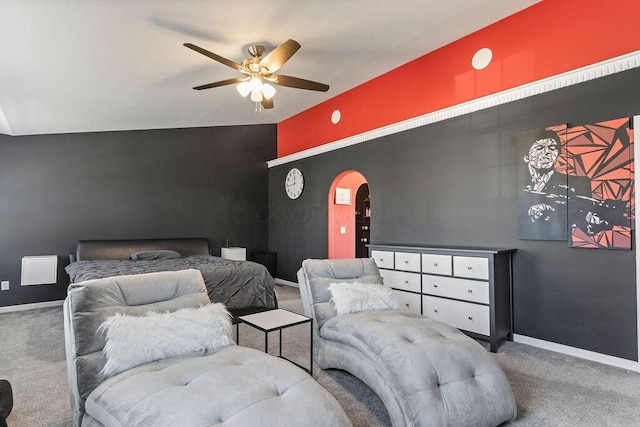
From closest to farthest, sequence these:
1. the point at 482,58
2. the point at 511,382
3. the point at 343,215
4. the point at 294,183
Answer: the point at 511,382 → the point at 482,58 → the point at 343,215 → the point at 294,183

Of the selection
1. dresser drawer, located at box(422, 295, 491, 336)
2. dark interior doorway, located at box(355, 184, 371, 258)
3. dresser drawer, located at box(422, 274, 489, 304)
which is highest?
dark interior doorway, located at box(355, 184, 371, 258)

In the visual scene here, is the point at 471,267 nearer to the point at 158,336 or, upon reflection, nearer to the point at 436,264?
the point at 436,264

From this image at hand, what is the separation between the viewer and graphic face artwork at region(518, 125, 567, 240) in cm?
339

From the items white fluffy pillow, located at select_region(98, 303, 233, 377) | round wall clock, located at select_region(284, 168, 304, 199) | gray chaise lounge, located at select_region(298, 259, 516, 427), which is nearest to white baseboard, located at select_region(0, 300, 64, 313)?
round wall clock, located at select_region(284, 168, 304, 199)

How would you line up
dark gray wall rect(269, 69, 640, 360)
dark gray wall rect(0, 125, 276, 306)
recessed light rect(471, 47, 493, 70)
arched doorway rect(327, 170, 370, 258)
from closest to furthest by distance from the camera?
dark gray wall rect(269, 69, 640, 360)
recessed light rect(471, 47, 493, 70)
dark gray wall rect(0, 125, 276, 306)
arched doorway rect(327, 170, 370, 258)

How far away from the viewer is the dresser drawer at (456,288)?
3.51 metres

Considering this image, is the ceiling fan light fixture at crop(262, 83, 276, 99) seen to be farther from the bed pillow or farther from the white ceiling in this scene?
the bed pillow

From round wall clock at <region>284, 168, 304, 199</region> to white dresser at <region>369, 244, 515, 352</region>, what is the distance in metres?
3.02

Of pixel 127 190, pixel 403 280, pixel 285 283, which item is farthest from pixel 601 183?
pixel 127 190

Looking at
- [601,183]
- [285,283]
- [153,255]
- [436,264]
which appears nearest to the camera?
[601,183]

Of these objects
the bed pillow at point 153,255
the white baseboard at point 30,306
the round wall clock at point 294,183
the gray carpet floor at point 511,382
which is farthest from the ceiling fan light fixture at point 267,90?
the white baseboard at point 30,306

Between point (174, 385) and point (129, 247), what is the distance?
488cm

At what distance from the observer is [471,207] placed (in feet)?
13.6

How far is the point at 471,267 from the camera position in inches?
141
